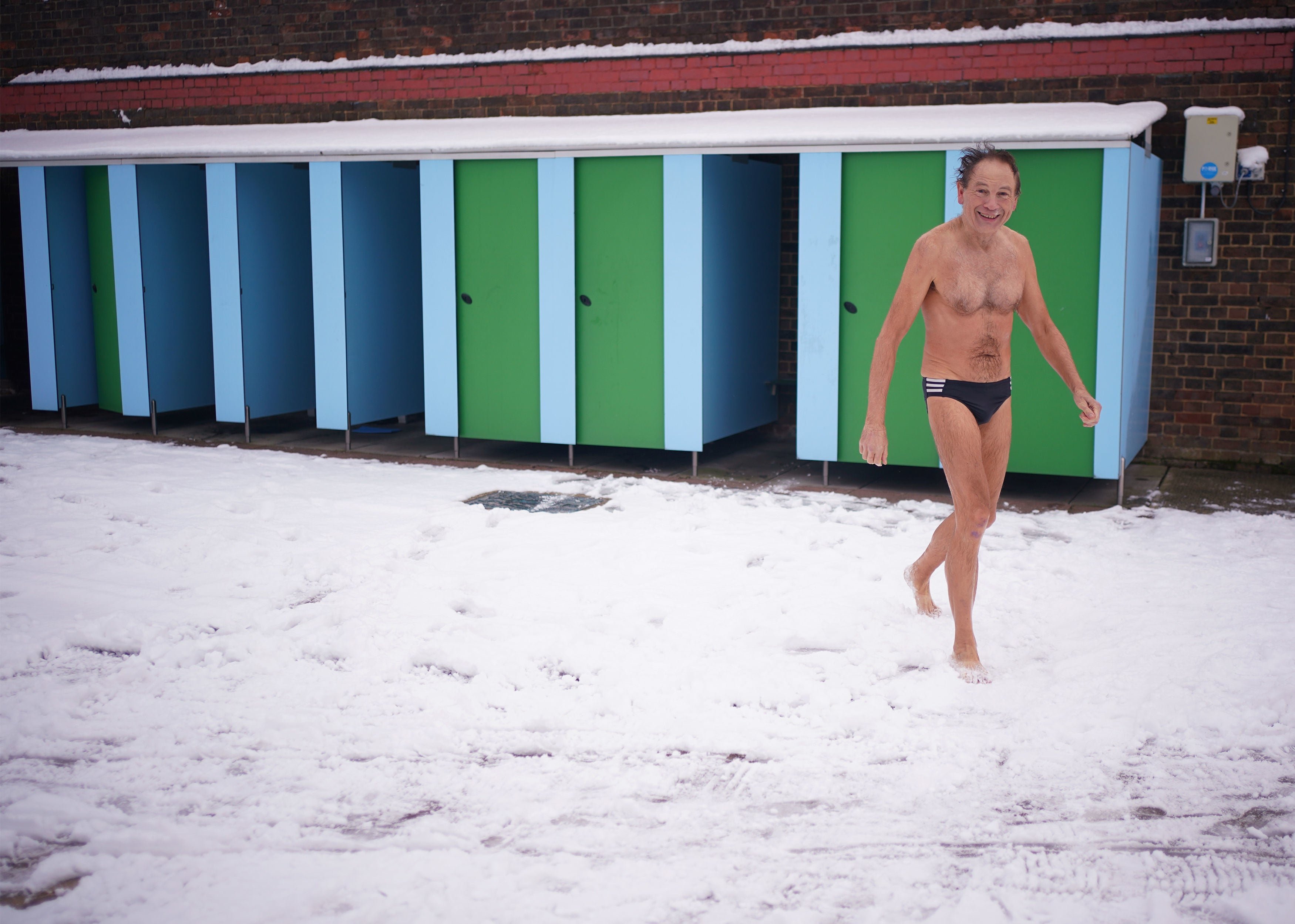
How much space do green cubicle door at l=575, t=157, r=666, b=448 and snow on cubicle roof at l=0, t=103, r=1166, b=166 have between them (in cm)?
21

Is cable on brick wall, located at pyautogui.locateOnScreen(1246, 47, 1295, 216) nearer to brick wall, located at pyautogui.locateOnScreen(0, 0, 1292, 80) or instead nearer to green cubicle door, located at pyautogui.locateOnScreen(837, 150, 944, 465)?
brick wall, located at pyautogui.locateOnScreen(0, 0, 1292, 80)

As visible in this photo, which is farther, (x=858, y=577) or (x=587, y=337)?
(x=587, y=337)

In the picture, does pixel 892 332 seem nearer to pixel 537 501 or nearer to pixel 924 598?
pixel 924 598

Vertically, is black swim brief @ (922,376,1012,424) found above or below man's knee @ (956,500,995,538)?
above

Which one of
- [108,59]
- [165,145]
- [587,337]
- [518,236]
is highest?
[108,59]

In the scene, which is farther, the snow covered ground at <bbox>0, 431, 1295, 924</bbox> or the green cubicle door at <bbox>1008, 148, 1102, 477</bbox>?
the green cubicle door at <bbox>1008, 148, 1102, 477</bbox>

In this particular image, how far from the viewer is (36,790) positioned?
293cm

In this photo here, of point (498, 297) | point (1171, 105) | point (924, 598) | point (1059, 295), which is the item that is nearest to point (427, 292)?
point (498, 297)

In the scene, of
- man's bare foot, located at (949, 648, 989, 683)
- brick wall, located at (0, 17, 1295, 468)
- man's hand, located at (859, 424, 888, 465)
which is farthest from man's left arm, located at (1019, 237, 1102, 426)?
brick wall, located at (0, 17, 1295, 468)

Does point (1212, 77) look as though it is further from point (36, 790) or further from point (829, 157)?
point (36, 790)

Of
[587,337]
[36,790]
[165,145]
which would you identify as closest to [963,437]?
[36,790]

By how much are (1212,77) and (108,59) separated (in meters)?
8.70

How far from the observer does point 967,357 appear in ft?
12.7

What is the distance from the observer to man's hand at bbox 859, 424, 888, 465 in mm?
3811
